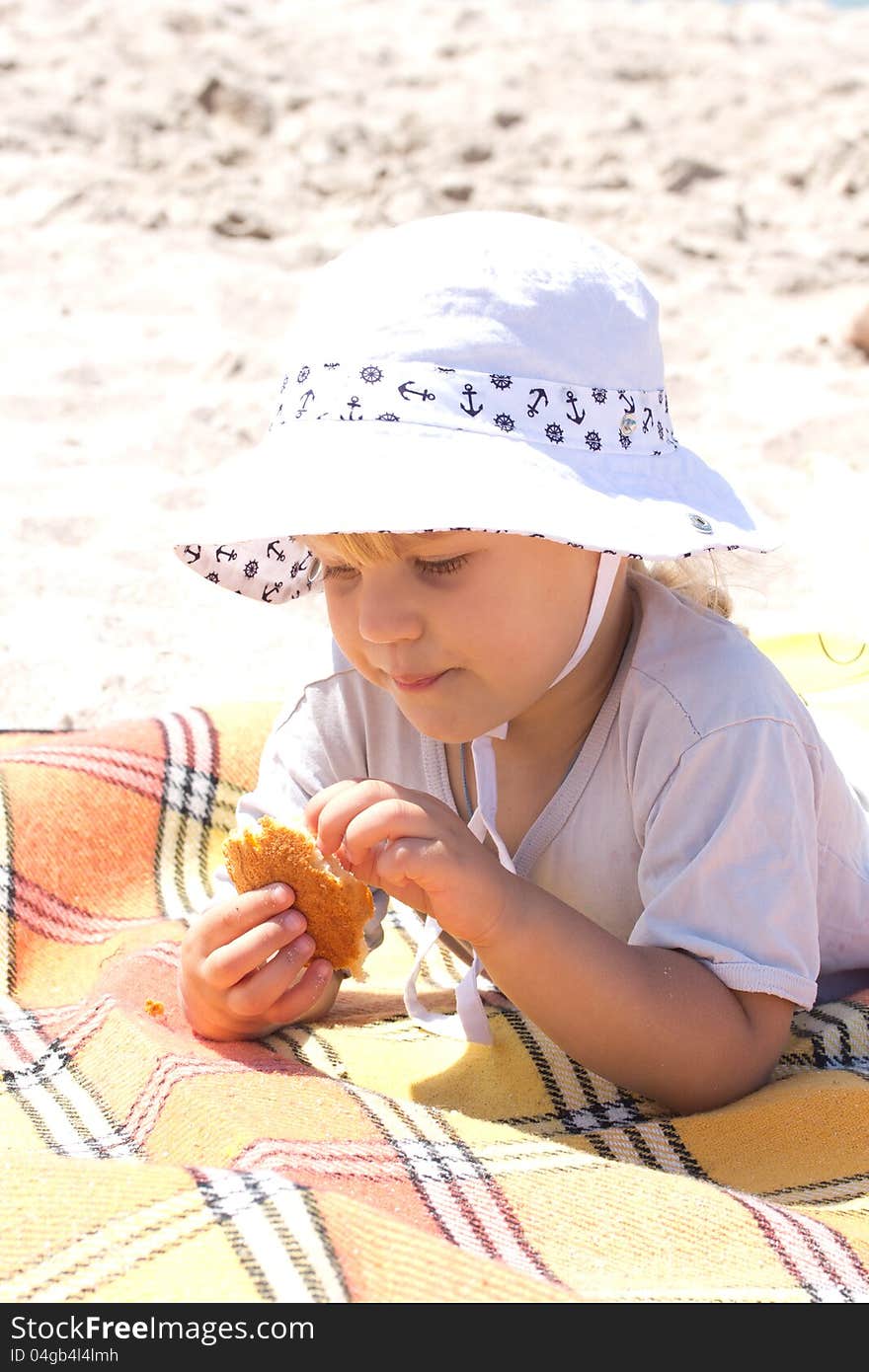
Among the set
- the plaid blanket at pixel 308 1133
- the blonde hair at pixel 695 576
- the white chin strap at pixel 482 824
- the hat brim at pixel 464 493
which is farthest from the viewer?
the blonde hair at pixel 695 576

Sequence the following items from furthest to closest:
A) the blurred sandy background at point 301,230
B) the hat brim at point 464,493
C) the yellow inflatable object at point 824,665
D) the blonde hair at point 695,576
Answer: the blurred sandy background at point 301,230 < the yellow inflatable object at point 824,665 < the blonde hair at point 695,576 < the hat brim at point 464,493

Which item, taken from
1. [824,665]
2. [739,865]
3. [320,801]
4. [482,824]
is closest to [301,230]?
[824,665]

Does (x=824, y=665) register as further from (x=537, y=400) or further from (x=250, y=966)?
(x=250, y=966)

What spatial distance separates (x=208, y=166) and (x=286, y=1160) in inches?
205

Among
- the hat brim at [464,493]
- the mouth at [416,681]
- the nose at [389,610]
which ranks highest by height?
the hat brim at [464,493]

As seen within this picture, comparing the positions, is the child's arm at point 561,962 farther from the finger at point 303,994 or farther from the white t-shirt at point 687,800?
the finger at point 303,994

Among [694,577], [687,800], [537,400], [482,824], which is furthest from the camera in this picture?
[694,577]

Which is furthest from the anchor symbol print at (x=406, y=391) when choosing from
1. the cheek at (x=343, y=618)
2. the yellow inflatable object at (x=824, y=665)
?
the yellow inflatable object at (x=824, y=665)

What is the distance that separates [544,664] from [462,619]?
0.15 metres

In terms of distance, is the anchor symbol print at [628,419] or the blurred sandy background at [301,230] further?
the blurred sandy background at [301,230]

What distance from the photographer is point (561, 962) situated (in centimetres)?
156

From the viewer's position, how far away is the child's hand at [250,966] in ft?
5.43

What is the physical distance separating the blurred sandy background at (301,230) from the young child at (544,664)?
45cm
